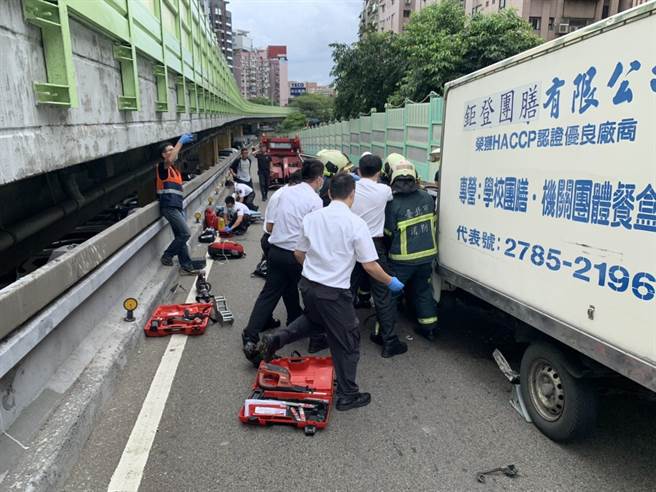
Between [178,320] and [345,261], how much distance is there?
94.6 inches

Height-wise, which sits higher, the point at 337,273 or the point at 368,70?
the point at 368,70

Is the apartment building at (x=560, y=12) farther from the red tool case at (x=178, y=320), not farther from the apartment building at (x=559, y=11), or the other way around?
the red tool case at (x=178, y=320)

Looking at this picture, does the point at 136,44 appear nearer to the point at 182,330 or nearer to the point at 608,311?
the point at 182,330

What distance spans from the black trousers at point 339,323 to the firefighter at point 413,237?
3.89ft

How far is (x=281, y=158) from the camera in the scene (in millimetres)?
19625

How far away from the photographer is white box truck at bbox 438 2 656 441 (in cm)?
263

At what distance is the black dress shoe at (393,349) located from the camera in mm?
4914

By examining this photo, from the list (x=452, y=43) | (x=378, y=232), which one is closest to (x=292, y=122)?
(x=452, y=43)

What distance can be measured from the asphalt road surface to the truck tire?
4.9 inches

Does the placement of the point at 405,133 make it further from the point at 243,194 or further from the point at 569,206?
the point at 569,206

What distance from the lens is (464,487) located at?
9.87ft

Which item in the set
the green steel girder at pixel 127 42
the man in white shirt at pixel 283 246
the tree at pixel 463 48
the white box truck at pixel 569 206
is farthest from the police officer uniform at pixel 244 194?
the tree at pixel 463 48

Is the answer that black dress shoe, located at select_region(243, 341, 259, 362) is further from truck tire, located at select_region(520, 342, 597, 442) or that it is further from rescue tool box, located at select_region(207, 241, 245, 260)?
rescue tool box, located at select_region(207, 241, 245, 260)

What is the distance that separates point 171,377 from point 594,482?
3.18 meters
